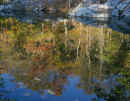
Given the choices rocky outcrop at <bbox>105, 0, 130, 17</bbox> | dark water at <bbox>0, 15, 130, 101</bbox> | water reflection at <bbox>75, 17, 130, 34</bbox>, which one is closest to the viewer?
dark water at <bbox>0, 15, 130, 101</bbox>

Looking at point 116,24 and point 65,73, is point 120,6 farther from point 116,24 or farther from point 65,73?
point 65,73

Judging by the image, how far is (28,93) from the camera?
21.9ft

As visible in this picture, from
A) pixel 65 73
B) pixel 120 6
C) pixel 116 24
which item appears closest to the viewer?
pixel 65 73

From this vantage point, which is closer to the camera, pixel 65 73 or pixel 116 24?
pixel 65 73

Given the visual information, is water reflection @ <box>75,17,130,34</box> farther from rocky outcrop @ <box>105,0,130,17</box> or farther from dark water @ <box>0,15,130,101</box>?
dark water @ <box>0,15,130,101</box>

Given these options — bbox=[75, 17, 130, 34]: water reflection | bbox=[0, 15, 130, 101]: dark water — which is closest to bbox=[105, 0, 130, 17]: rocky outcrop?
bbox=[75, 17, 130, 34]: water reflection

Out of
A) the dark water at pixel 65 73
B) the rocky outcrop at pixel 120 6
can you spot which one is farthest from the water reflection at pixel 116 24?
the dark water at pixel 65 73

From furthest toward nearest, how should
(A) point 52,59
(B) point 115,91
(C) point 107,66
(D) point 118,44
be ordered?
(D) point 118,44, (A) point 52,59, (C) point 107,66, (B) point 115,91

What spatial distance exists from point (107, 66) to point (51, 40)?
6861 millimetres

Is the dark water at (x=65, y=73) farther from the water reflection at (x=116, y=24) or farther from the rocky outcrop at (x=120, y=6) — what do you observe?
the rocky outcrop at (x=120, y=6)

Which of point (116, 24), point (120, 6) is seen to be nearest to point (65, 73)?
point (116, 24)

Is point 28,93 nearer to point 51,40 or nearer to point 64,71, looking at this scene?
point 64,71

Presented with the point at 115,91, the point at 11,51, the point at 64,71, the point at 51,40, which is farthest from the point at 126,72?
the point at 51,40

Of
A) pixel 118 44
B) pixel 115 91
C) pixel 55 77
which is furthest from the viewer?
pixel 118 44
